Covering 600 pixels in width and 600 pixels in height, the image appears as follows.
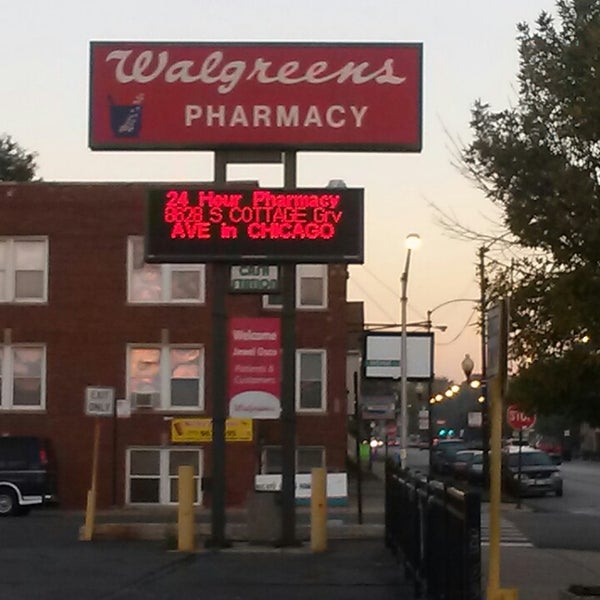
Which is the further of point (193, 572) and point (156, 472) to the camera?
point (156, 472)

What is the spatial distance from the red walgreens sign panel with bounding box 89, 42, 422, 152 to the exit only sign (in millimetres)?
1864

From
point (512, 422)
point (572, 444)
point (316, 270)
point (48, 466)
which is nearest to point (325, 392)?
point (316, 270)

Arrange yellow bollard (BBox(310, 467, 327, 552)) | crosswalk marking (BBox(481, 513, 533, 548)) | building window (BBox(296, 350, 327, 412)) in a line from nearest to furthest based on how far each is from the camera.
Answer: yellow bollard (BBox(310, 467, 327, 552)) → crosswalk marking (BBox(481, 513, 533, 548)) → building window (BBox(296, 350, 327, 412))

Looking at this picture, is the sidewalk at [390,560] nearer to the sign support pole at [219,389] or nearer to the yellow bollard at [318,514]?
the yellow bollard at [318,514]

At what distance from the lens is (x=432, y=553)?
13.4m

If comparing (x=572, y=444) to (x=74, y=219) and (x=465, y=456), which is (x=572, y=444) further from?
(x=74, y=219)

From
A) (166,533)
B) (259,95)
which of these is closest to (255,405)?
(166,533)

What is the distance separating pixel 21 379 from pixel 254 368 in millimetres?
18932

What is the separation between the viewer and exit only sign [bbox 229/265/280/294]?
21781 millimetres

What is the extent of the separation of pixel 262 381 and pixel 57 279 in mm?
18608

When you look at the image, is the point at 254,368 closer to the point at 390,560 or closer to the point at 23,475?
the point at 390,560

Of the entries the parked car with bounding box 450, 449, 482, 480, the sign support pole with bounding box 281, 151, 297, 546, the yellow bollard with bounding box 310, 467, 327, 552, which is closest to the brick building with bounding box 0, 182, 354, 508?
the parked car with bounding box 450, 449, 482, 480

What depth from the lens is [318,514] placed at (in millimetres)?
21641

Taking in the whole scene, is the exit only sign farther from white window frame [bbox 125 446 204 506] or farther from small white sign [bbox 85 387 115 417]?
white window frame [bbox 125 446 204 506]
